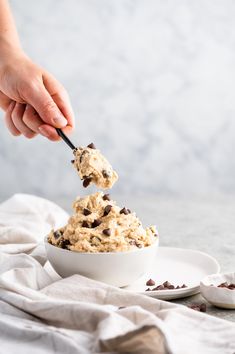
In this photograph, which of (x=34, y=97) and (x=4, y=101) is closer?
(x=34, y=97)

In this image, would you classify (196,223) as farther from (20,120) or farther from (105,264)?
(105,264)

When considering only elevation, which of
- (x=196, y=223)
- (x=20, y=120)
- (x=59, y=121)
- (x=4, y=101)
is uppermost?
(x=196, y=223)

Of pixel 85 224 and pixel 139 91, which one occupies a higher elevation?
pixel 139 91

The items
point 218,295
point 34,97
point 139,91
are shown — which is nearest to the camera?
point 218,295

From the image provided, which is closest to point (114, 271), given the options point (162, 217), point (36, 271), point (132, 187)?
point (36, 271)

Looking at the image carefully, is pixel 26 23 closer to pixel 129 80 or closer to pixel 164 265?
pixel 129 80

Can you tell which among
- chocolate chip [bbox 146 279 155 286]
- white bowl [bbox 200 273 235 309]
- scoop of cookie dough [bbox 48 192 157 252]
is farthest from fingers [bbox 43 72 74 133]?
white bowl [bbox 200 273 235 309]

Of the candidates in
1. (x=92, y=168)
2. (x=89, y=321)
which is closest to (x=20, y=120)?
(x=92, y=168)
